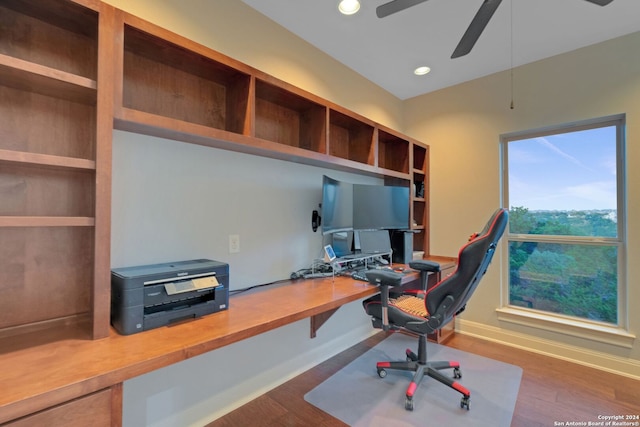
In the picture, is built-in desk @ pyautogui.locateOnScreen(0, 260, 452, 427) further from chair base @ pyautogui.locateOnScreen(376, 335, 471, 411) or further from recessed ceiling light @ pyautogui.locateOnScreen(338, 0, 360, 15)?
recessed ceiling light @ pyautogui.locateOnScreen(338, 0, 360, 15)

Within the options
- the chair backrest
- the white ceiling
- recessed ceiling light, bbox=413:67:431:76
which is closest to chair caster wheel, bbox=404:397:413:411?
the chair backrest

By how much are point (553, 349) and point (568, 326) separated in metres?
0.25

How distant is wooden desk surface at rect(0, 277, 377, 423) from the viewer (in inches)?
30.7

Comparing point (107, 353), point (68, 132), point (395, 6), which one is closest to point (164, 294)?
point (107, 353)

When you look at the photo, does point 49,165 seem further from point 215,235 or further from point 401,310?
point 401,310

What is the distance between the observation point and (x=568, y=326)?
2516 millimetres

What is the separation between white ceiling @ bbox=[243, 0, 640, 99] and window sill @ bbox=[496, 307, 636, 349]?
2.35 metres

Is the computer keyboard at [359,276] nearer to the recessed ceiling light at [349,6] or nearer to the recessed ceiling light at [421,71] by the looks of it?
the recessed ceiling light at [349,6]

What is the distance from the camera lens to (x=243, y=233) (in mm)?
1954

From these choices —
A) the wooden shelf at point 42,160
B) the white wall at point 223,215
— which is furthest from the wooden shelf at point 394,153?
the wooden shelf at point 42,160

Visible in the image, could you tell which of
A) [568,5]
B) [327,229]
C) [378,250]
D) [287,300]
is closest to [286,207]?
[327,229]

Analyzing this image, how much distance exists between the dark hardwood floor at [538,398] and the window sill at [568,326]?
0.25m

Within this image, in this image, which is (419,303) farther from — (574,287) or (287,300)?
(574,287)

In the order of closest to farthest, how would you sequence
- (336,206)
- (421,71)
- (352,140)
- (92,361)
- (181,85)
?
(92,361) → (181,85) → (336,206) → (352,140) → (421,71)
